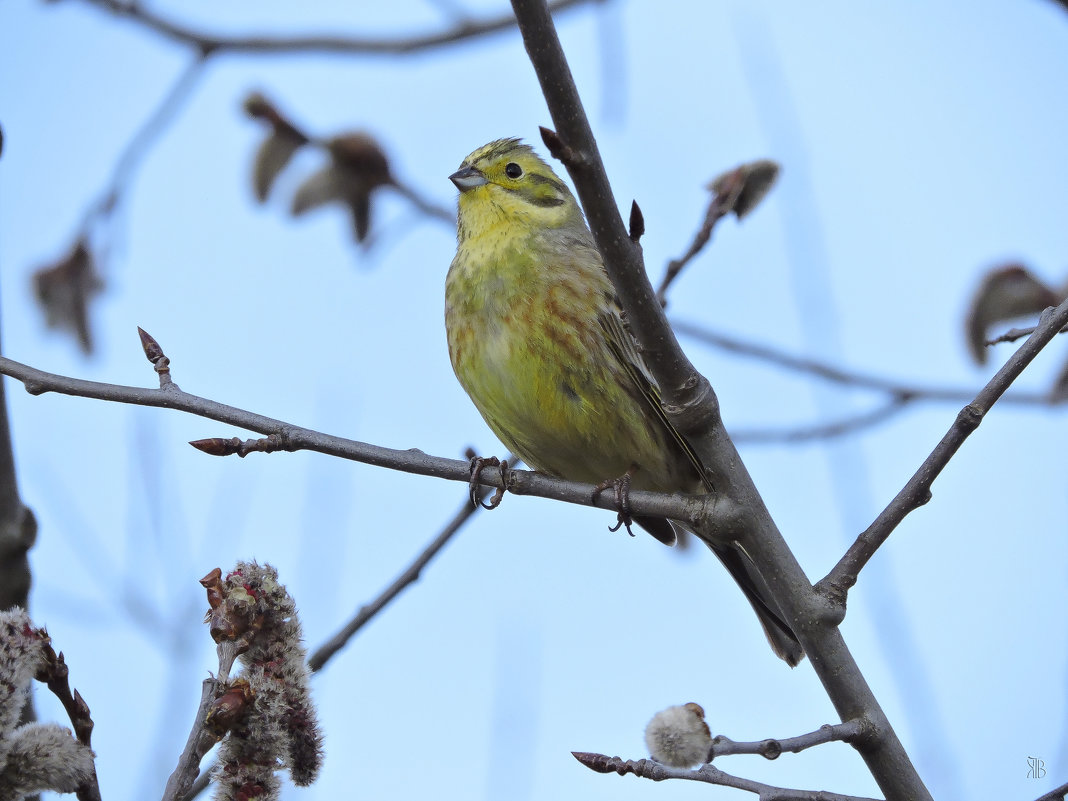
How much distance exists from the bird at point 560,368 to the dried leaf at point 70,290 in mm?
1406

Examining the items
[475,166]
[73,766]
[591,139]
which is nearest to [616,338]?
[475,166]

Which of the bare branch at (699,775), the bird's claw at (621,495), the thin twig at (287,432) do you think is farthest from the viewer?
the bird's claw at (621,495)

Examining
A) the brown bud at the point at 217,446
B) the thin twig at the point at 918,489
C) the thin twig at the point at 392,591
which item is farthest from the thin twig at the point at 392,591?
the thin twig at the point at 918,489

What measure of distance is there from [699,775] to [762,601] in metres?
2.07

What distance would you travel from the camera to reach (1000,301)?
388 centimetres

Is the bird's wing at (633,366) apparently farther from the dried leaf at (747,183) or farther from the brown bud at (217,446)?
the brown bud at (217,446)

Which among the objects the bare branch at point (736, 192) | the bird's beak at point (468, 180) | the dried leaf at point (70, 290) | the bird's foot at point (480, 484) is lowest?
the bird's foot at point (480, 484)

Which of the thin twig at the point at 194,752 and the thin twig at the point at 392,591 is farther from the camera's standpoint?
the thin twig at the point at 392,591

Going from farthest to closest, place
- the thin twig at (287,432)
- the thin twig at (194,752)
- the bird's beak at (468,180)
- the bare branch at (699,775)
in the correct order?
1. the bird's beak at (468,180)
2. the thin twig at (287,432)
3. the bare branch at (699,775)
4. the thin twig at (194,752)

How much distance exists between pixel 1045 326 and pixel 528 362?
1.93 meters

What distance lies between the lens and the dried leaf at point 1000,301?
384cm

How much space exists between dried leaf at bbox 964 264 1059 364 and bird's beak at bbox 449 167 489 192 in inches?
89.2

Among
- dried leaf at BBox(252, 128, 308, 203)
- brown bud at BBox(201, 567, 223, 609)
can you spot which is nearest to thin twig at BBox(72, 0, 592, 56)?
dried leaf at BBox(252, 128, 308, 203)

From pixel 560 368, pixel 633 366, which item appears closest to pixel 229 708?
pixel 560 368
